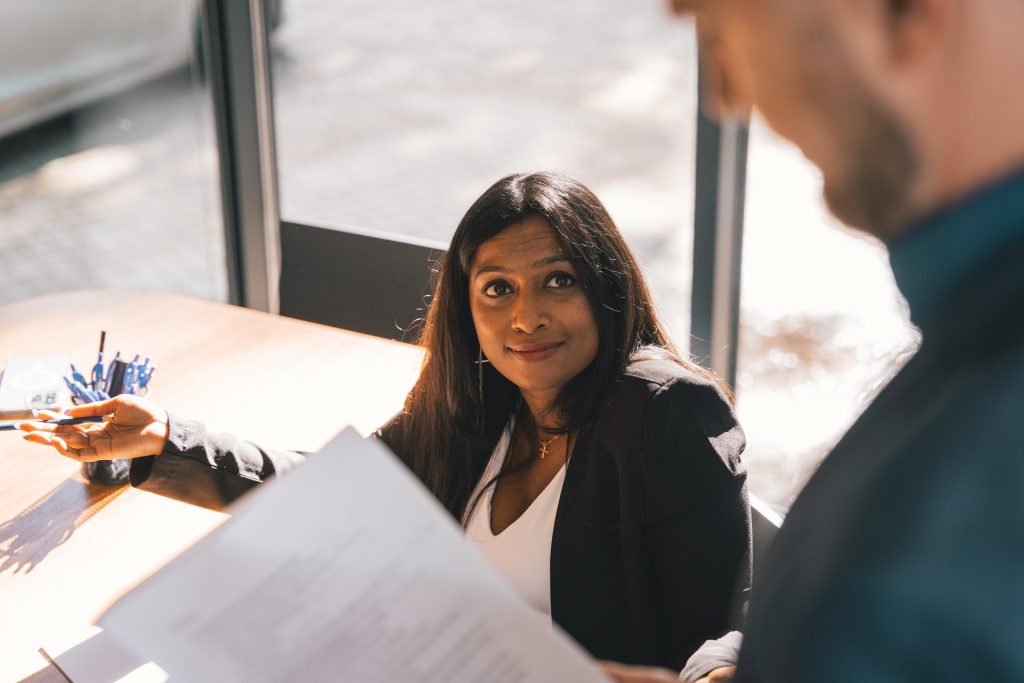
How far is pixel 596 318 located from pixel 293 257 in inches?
39.9

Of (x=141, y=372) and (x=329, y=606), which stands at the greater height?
(x=329, y=606)

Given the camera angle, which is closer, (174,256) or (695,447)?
(695,447)

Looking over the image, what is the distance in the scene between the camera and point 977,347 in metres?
0.50

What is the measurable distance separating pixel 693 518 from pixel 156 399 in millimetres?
953

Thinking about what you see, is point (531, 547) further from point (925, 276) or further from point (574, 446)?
point (925, 276)

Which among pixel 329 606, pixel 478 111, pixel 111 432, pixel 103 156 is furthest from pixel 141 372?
pixel 103 156

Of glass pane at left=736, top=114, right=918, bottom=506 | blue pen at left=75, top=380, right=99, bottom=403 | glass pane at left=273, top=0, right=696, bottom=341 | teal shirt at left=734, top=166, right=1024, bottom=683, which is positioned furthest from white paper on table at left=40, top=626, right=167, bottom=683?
glass pane at left=736, top=114, right=918, bottom=506

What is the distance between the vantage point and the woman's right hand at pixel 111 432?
1513 millimetres

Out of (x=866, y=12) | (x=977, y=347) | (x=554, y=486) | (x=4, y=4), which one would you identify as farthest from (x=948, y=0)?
(x=4, y=4)

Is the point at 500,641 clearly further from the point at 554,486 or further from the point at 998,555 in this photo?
the point at 554,486

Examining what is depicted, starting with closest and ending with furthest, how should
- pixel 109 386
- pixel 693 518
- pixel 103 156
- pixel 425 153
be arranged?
pixel 693 518, pixel 109 386, pixel 425 153, pixel 103 156

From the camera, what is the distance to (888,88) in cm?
47

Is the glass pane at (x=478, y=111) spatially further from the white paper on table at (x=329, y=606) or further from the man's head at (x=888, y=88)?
the man's head at (x=888, y=88)

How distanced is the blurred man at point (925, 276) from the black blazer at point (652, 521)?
0.88 metres
